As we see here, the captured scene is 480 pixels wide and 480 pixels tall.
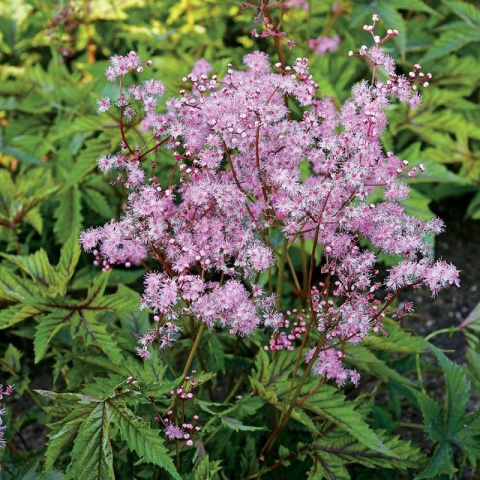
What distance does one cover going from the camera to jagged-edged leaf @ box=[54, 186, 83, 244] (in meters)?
2.84

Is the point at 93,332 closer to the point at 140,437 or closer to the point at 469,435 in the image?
the point at 140,437

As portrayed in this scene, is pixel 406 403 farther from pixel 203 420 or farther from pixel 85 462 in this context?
pixel 85 462

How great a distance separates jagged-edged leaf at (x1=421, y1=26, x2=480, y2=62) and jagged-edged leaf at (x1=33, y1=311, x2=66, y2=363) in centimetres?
206

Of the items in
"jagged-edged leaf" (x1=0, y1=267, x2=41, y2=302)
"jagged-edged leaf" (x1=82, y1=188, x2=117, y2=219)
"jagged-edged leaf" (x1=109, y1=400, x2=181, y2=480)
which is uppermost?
"jagged-edged leaf" (x1=109, y1=400, x2=181, y2=480)

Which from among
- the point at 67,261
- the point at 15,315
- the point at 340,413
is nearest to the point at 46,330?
the point at 15,315

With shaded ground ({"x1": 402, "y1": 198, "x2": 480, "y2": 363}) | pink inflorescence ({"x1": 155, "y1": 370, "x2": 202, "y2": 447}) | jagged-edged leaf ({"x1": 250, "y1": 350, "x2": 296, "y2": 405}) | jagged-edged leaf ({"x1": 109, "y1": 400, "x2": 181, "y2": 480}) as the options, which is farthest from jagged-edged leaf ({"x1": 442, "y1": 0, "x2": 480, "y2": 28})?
jagged-edged leaf ({"x1": 109, "y1": 400, "x2": 181, "y2": 480})

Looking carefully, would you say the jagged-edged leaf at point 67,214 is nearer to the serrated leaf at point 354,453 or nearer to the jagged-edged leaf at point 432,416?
the serrated leaf at point 354,453

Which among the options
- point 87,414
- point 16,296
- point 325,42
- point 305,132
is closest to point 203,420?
point 87,414

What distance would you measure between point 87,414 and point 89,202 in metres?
1.49

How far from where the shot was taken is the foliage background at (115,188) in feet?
6.54

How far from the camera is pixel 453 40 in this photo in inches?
126

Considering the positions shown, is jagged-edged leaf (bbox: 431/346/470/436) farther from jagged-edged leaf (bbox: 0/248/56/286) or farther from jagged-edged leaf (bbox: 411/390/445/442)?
jagged-edged leaf (bbox: 0/248/56/286)

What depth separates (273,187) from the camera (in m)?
1.60

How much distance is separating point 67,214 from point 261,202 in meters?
1.43
